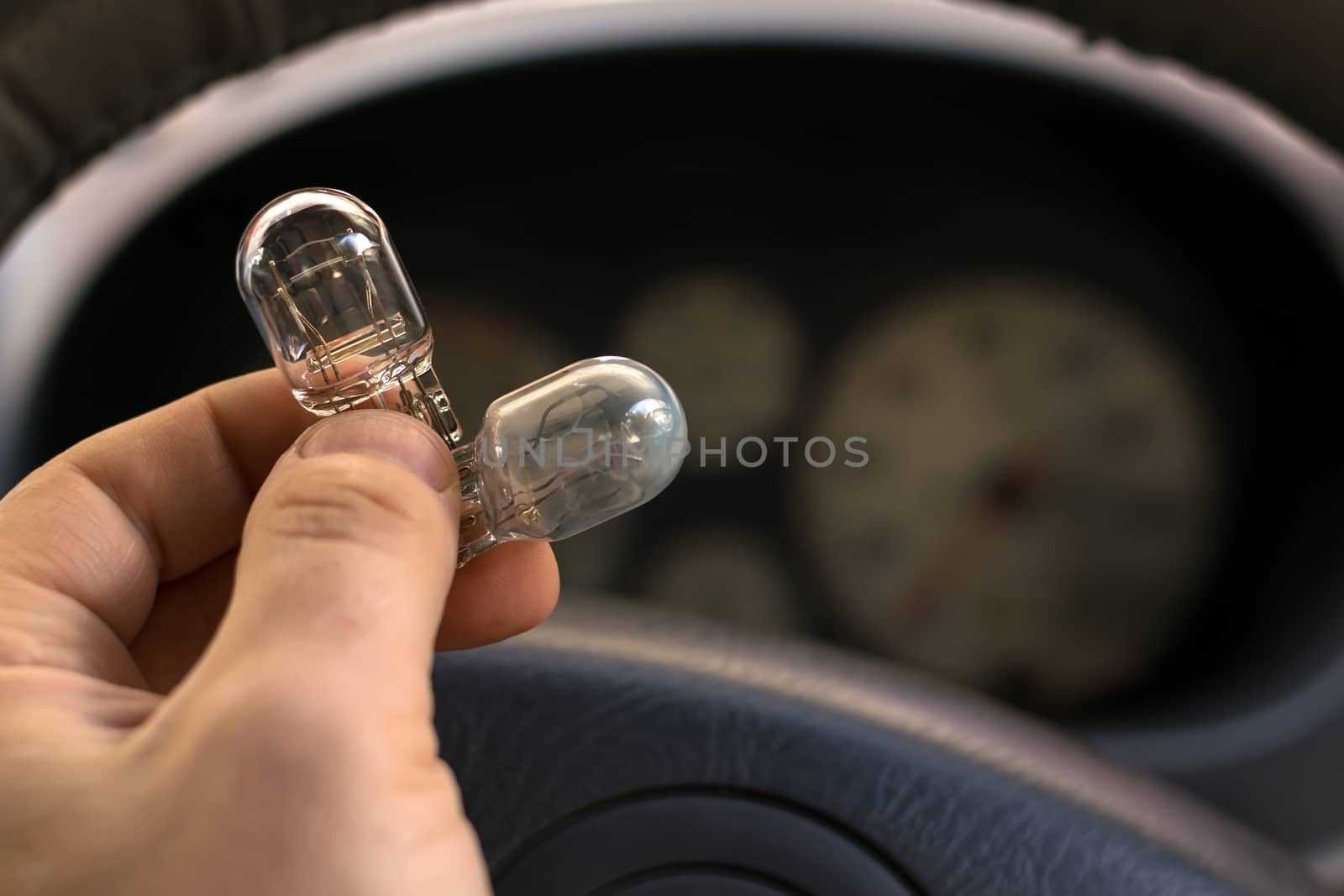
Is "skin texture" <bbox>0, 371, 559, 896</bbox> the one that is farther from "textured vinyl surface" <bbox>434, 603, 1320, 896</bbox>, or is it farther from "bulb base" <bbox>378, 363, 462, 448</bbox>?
"textured vinyl surface" <bbox>434, 603, 1320, 896</bbox>

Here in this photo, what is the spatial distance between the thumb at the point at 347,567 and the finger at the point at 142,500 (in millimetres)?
134

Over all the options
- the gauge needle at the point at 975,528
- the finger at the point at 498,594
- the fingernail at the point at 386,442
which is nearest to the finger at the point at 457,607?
the finger at the point at 498,594

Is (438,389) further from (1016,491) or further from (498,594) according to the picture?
(1016,491)

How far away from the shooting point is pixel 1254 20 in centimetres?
82

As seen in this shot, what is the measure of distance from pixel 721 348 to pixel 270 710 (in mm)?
930

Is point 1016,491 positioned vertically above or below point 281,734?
below

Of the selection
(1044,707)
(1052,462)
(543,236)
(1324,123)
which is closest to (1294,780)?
(1044,707)

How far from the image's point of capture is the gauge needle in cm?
126

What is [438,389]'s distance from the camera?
57 centimetres

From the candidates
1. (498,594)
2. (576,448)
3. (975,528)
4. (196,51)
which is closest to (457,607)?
(498,594)

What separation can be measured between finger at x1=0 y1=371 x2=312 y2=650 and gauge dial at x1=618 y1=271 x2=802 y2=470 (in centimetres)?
67

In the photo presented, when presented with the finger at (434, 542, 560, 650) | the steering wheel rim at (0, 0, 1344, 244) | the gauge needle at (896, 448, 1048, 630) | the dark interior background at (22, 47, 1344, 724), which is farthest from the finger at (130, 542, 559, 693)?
the gauge needle at (896, 448, 1048, 630)

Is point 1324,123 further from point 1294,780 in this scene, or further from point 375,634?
point 375,634

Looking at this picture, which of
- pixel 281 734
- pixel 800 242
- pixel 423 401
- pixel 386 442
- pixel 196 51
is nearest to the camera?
pixel 281 734
